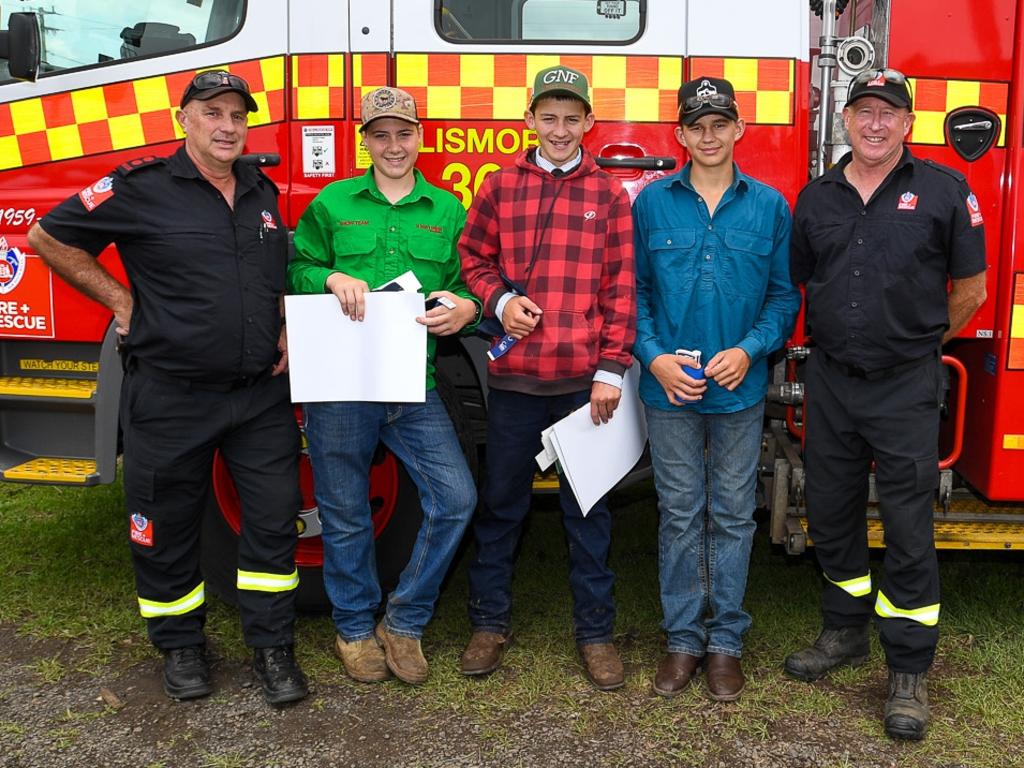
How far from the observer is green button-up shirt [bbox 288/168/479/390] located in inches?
108

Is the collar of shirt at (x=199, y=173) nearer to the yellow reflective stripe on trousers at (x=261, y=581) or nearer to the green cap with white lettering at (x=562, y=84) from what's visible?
the green cap with white lettering at (x=562, y=84)

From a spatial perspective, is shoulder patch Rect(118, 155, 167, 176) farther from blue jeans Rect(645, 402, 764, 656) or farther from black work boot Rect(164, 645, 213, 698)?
blue jeans Rect(645, 402, 764, 656)

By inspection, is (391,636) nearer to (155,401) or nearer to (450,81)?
(155,401)

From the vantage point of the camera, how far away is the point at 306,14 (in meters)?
2.96

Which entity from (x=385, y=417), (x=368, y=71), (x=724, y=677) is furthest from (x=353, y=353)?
(x=724, y=677)

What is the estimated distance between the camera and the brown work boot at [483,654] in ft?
9.84

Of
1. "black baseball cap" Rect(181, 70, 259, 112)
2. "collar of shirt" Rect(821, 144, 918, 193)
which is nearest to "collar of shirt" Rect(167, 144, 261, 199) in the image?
"black baseball cap" Rect(181, 70, 259, 112)

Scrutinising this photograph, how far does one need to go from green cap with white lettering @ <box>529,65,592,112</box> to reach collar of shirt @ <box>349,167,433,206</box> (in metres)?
0.41

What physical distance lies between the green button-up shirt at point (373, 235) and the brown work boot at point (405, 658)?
3.20ft

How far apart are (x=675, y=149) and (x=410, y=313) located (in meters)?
1.01

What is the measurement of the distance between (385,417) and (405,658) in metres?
0.76

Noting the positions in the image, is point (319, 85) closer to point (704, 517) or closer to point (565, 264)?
point (565, 264)

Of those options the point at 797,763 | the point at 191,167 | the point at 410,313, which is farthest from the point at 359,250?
the point at 797,763

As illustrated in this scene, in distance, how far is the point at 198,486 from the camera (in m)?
2.83
